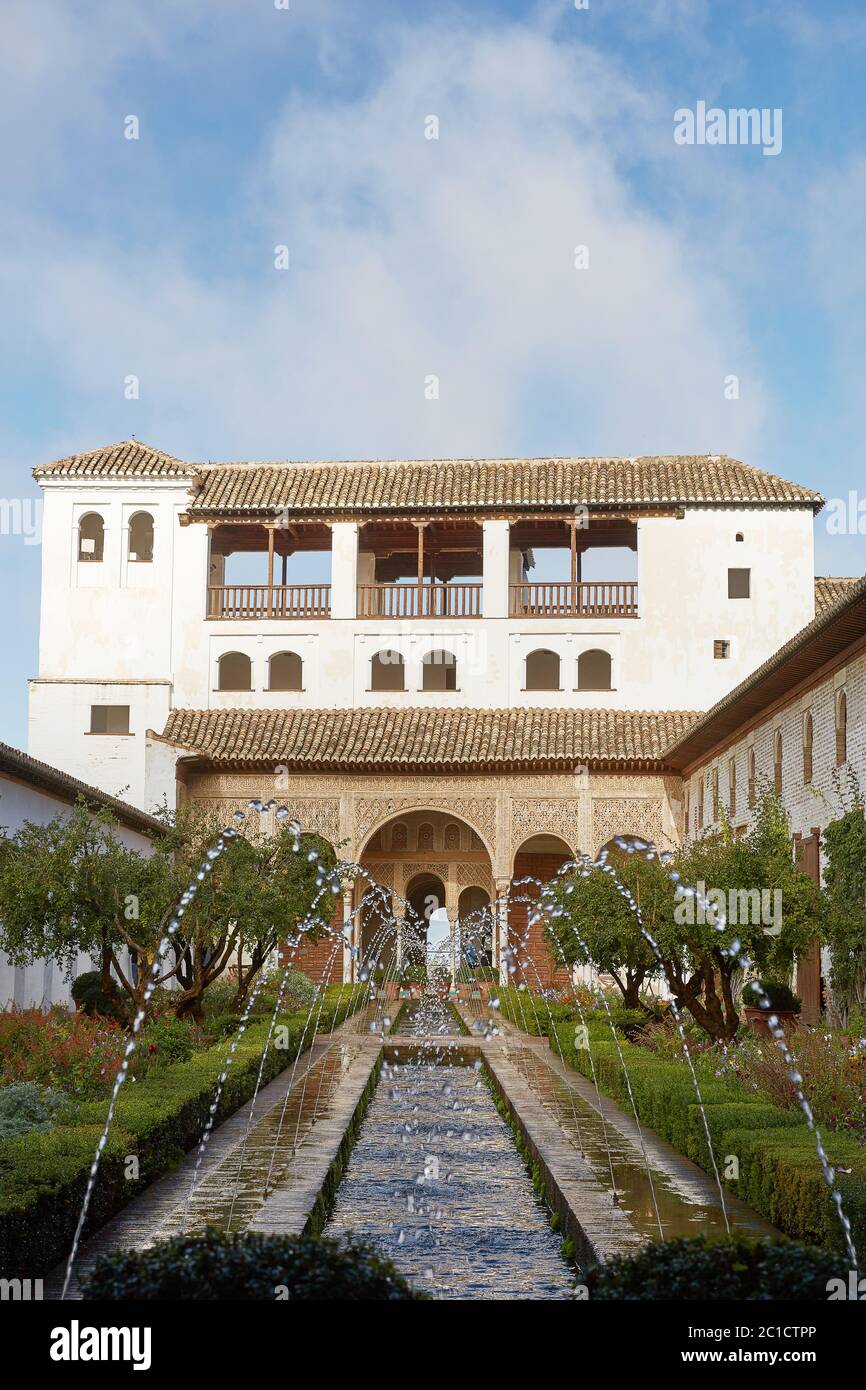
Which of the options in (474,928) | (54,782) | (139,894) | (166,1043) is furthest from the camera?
(474,928)

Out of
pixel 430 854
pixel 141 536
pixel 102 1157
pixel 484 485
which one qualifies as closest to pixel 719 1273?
pixel 102 1157

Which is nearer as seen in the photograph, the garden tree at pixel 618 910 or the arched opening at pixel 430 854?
the garden tree at pixel 618 910

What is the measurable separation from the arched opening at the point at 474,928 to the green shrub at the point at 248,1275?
31357 millimetres

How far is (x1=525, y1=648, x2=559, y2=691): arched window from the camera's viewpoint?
33.2 meters

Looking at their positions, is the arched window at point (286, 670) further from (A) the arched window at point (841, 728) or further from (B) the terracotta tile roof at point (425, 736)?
(A) the arched window at point (841, 728)

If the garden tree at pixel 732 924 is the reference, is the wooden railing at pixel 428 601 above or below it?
above

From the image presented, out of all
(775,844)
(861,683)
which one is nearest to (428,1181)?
(775,844)

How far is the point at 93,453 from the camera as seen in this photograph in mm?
33062

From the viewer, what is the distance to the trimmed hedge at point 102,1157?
648 cm

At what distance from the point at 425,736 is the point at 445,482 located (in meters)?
5.40

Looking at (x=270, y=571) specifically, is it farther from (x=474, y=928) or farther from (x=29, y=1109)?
(x=29, y=1109)

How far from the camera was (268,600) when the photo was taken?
106 ft

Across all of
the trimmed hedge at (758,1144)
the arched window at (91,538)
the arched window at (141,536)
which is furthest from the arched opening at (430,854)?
the trimmed hedge at (758,1144)
